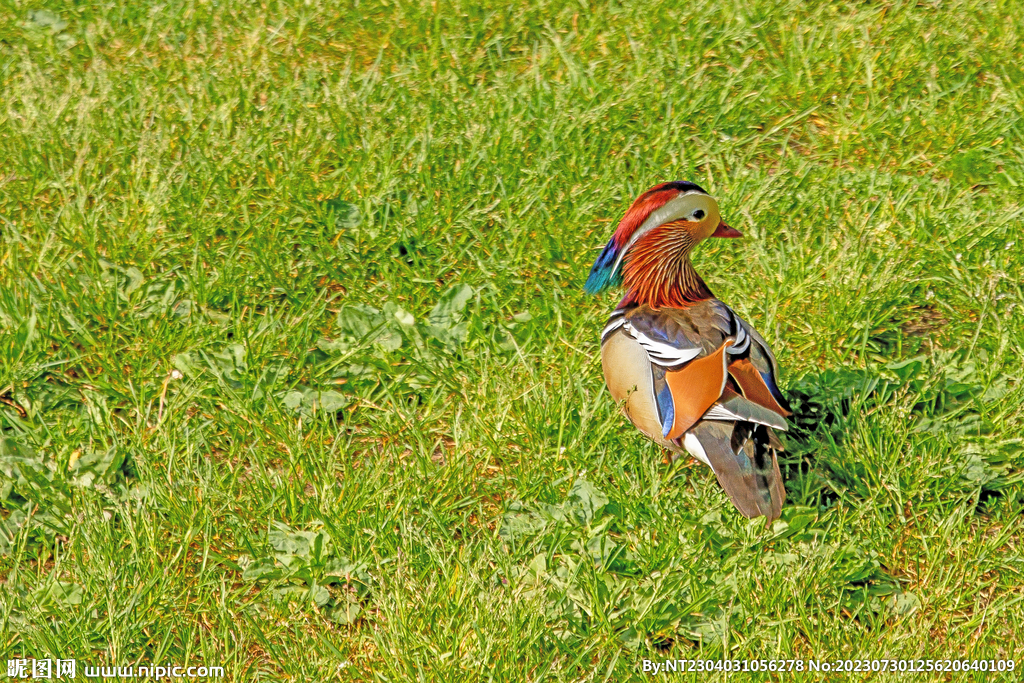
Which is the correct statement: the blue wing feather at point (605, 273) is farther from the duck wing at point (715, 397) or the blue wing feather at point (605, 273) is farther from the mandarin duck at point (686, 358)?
the duck wing at point (715, 397)

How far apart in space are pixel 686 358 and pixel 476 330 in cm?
109

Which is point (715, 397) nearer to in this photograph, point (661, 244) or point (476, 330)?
point (661, 244)

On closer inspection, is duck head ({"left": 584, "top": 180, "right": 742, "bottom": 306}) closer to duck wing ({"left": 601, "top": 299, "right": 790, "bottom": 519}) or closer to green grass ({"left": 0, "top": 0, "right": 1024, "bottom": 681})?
duck wing ({"left": 601, "top": 299, "right": 790, "bottom": 519})

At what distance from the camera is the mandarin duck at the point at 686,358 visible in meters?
3.21

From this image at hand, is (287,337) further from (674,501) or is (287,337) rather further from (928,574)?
(928,574)

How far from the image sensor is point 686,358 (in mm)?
3275

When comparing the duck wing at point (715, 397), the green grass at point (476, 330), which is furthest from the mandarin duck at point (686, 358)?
the green grass at point (476, 330)

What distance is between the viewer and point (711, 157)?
484 cm

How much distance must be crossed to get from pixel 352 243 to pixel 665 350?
1.77 meters

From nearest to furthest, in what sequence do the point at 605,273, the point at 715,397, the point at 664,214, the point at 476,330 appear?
the point at 715,397, the point at 664,214, the point at 605,273, the point at 476,330

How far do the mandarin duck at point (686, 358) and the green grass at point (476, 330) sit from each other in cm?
22

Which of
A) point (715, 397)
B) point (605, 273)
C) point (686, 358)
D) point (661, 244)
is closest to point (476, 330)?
point (605, 273)

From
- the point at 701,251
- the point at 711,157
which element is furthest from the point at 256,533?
the point at 711,157

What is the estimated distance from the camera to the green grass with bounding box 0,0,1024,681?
126 inches
